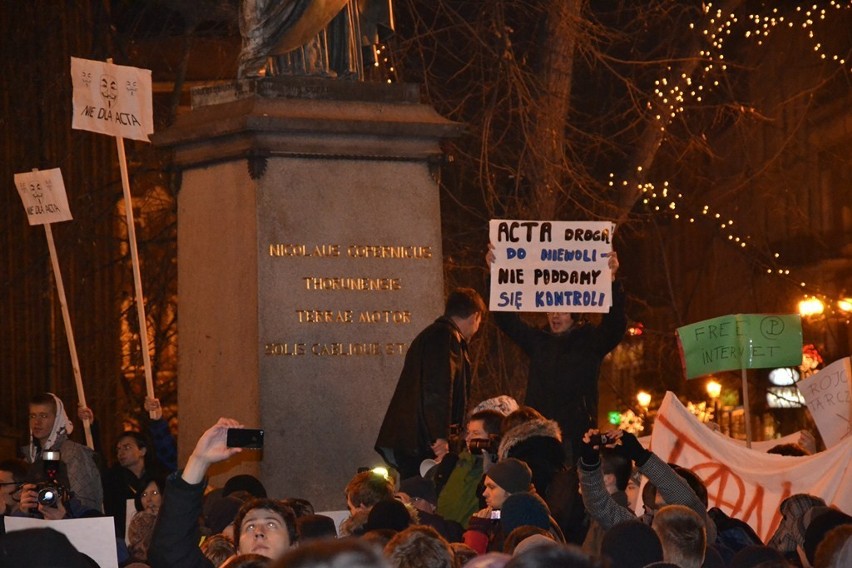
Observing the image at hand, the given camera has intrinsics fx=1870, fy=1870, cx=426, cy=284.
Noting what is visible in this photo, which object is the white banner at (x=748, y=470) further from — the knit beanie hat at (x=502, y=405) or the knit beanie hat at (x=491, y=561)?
the knit beanie hat at (x=491, y=561)

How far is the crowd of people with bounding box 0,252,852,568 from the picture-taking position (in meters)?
6.50

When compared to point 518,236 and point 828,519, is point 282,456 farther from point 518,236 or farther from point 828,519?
point 828,519

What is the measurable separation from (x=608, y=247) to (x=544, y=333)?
0.71 metres

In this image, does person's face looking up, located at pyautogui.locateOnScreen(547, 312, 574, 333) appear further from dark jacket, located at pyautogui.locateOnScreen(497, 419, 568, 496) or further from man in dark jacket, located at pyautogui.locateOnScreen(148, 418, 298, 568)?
man in dark jacket, located at pyautogui.locateOnScreen(148, 418, 298, 568)

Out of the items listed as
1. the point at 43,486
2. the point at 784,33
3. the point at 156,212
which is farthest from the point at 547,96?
the point at 784,33

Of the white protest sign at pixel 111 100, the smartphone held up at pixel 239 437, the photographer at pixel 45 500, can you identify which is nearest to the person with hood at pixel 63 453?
the photographer at pixel 45 500

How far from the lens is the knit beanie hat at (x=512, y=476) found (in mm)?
8719

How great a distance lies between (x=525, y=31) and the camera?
22094mm

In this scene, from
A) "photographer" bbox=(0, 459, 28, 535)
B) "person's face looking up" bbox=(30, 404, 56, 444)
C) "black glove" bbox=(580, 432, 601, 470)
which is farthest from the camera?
"person's face looking up" bbox=(30, 404, 56, 444)

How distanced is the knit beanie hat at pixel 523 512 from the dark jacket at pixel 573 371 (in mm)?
3096

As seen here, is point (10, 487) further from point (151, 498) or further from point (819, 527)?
point (819, 527)

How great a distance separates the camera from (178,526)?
704 cm

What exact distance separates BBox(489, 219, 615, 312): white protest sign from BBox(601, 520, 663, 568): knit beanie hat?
192 inches

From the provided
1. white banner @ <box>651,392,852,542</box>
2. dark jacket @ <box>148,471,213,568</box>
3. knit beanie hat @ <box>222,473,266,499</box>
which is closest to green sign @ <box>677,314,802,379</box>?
white banner @ <box>651,392,852,542</box>
